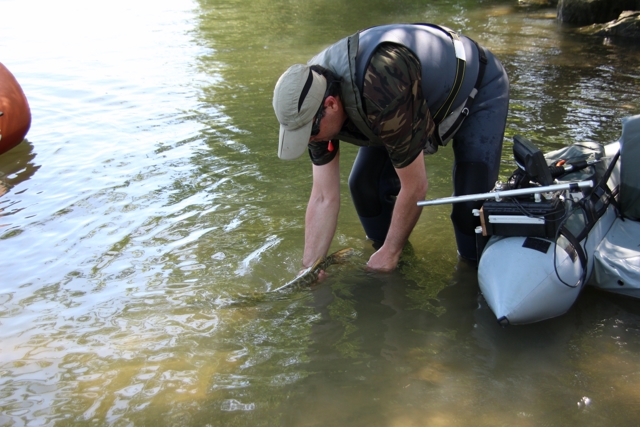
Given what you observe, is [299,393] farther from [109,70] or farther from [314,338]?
[109,70]

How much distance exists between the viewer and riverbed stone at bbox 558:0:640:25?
12859mm

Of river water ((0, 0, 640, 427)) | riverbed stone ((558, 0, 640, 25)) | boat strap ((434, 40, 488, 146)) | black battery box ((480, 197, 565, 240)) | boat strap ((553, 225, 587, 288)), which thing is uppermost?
boat strap ((434, 40, 488, 146))

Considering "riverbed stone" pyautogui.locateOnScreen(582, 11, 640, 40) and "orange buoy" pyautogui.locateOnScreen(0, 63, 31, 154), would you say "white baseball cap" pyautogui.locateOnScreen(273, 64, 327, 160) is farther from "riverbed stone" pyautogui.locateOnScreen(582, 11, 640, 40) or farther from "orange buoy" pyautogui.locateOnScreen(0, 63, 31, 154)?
"riverbed stone" pyautogui.locateOnScreen(582, 11, 640, 40)

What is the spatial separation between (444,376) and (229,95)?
21.3 feet

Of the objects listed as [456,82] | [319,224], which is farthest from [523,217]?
[319,224]

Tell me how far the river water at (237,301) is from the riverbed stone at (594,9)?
16.1 ft

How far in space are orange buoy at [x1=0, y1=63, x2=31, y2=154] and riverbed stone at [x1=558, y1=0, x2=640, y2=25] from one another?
37.3 feet

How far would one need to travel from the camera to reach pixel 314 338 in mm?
3602

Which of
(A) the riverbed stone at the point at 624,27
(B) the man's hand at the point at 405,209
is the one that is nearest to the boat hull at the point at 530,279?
(B) the man's hand at the point at 405,209

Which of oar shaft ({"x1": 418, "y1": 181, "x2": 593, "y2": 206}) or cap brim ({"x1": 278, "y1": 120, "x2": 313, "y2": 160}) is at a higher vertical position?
cap brim ({"x1": 278, "y1": 120, "x2": 313, "y2": 160})

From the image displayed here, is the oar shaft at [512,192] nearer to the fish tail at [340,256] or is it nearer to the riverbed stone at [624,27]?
the fish tail at [340,256]

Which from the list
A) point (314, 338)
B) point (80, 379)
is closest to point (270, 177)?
point (314, 338)

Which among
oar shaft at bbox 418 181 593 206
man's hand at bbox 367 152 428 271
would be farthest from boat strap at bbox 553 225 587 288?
man's hand at bbox 367 152 428 271

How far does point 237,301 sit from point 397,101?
1.74 meters
